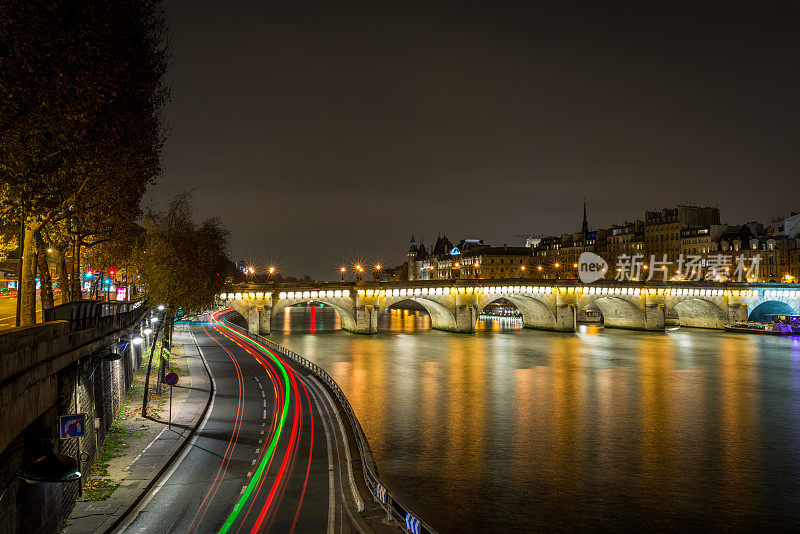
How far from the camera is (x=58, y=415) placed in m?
17.1

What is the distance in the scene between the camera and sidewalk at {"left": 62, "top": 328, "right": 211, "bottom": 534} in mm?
16609

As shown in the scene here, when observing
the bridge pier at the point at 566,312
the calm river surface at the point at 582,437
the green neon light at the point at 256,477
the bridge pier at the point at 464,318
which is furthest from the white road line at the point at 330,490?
the bridge pier at the point at 566,312

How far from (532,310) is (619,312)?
17.3 metres


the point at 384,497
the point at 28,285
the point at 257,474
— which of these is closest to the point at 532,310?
the point at 257,474

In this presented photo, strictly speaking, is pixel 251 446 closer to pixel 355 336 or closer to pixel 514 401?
pixel 514 401

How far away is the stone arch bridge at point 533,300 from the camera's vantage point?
264 feet

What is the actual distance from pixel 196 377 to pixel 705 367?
46413 millimetres

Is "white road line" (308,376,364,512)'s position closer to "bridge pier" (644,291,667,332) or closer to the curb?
the curb

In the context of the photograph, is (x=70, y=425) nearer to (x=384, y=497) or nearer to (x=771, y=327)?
(x=384, y=497)

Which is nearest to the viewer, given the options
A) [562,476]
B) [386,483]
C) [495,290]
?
[386,483]

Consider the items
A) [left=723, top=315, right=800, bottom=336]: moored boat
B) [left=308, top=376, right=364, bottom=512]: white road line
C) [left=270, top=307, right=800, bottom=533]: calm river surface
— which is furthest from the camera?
[left=723, top=315, right=800, bottom=336]: moored boat

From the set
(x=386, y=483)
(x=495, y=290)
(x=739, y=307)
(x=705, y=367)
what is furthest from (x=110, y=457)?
(x=739, y=307)

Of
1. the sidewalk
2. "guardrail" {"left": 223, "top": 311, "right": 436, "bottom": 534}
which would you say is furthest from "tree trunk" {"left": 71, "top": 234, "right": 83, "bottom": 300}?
"guardrail" {"left": 223, "top": 311, "right": 436, "bottom": 534}

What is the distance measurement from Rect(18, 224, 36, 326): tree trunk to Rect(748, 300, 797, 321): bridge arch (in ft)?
356
